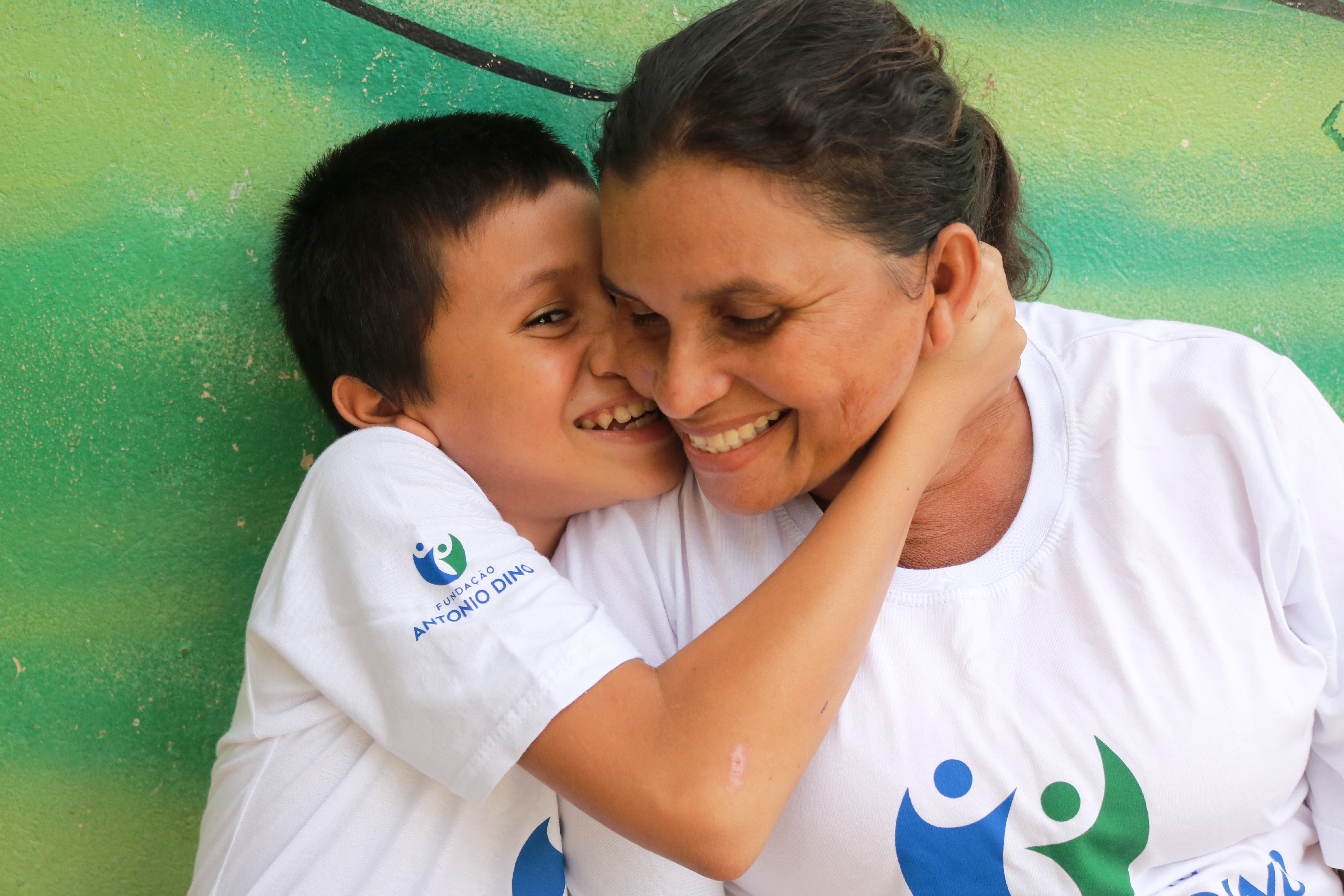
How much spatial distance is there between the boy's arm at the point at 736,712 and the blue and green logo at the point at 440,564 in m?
0.26

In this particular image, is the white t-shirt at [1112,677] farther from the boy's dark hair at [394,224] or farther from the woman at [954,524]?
the boy's dark hair at [394,224]

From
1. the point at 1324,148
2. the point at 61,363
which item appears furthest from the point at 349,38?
the point at 1324,148

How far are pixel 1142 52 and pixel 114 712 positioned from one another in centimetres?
265

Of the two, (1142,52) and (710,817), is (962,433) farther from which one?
(1142,52)

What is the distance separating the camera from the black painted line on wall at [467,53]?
196 cm

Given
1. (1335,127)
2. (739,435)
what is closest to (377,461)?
(739,435)

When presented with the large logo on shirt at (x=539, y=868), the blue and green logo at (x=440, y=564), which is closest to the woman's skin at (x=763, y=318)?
the blue and green logo at (x=440, y=564)

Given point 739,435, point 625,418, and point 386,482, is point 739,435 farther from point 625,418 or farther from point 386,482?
point 386,482

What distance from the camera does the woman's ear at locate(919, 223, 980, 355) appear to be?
57.4 inches

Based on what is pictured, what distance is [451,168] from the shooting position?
5.46 ft

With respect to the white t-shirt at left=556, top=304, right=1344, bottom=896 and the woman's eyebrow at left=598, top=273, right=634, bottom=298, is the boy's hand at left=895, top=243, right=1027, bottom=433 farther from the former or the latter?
the woman's eyebrow at left=598, top=273, right=634, bottom=298

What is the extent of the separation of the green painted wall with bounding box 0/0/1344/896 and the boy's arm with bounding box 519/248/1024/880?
981 millimetres

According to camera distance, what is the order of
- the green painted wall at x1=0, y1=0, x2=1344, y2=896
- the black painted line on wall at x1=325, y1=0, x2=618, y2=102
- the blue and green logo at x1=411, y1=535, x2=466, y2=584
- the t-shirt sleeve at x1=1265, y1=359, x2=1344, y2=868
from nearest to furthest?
the blue and green logo at x1=411, y1=535, x2=466, y2=584
the t-shirt sleeve at x1=1265, y1=359, x2=1344, y2=868
the green painted wall at x1=0, y1=0, x2=1344, y2=896
the black painted line on wall at x1=325, y1=0, x2=618, y2=102

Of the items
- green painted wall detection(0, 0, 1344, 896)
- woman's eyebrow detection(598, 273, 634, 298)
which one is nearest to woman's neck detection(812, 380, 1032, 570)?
woman's eyebrow detection(598, 273, 634, 298)
